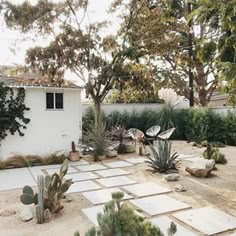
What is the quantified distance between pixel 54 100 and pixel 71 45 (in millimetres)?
3078

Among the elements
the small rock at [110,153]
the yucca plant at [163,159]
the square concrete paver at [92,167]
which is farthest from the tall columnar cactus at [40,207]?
the small rock at [110,153]

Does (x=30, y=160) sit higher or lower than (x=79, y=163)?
higher

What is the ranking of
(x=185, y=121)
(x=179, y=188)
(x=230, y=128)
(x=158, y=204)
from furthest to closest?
1. (x=185, y=121)
2. (x=230, y=128)
3. (x=179, y=188)
4. (x=158, y=204)

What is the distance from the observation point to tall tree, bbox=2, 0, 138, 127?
1255cm

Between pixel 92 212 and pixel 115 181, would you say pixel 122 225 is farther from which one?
pixel 115 181

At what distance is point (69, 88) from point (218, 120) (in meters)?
8.40

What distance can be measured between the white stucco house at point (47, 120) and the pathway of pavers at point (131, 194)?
3.88ft

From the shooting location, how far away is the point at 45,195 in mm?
5574

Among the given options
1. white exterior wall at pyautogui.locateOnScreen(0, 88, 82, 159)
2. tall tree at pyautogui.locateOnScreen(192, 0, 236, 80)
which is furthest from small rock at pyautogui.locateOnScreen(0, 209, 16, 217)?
tall tree at pyautogui.locateOnScreen(192, 0, 236, 80)

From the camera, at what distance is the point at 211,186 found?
7281mm

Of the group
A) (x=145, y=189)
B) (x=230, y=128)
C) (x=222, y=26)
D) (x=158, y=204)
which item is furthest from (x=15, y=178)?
(x=230, y=128)

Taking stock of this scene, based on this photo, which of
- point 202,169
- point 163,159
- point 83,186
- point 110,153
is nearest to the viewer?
point 83,186

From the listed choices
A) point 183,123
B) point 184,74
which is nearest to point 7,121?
point 183,123

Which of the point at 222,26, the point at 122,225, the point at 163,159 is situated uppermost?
the point at 222,26
